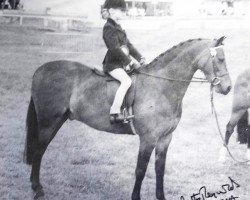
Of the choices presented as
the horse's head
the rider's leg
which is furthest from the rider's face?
the horse's head

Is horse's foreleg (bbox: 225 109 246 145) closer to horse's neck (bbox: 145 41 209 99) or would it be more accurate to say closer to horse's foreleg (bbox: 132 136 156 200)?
horse's neck (bbox: 145 41 209 99)

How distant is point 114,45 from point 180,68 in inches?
34.0

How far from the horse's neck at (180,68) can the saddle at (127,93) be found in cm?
34

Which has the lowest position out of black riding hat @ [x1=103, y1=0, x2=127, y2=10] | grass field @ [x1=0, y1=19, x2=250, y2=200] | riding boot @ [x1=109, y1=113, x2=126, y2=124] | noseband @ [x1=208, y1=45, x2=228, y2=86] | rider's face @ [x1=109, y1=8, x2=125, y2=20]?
grass field @ [x1=0, y1=19, x2=250, y2=200]

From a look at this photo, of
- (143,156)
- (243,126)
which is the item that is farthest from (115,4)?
(243,126)

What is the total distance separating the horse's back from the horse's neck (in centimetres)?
105

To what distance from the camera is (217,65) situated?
182 inches

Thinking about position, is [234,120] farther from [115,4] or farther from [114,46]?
[115,4]

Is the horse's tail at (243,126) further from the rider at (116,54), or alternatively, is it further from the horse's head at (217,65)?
the rider at (116,54)

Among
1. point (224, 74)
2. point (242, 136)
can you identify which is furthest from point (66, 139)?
point (224, 74)

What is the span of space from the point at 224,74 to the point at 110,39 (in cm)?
144

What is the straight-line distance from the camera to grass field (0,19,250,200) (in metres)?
5.48

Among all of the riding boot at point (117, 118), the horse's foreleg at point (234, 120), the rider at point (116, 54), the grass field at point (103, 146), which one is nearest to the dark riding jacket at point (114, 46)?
the rider at point (116, 54)

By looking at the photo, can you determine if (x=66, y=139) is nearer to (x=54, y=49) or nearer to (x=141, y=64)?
(x=54, y=49)
